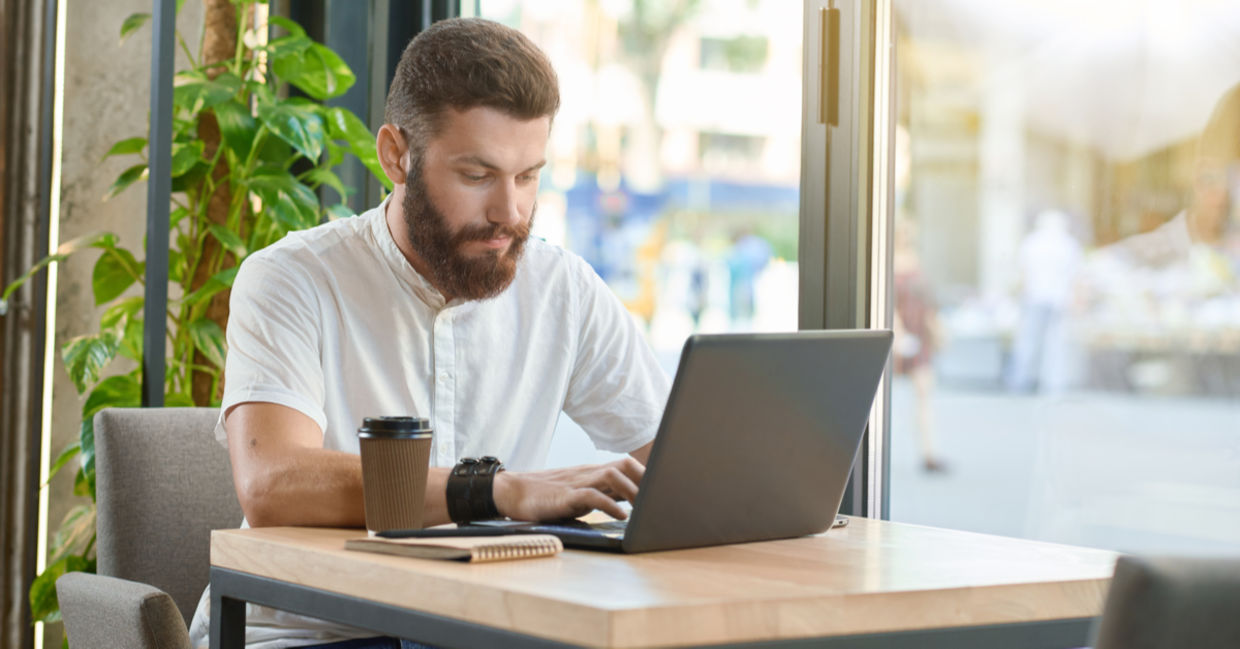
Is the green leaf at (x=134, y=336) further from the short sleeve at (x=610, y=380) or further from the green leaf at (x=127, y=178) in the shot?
the short sleeve at (x=610, y=380)

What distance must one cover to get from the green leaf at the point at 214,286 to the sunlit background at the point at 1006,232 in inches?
31.5

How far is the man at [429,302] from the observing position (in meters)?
1.61

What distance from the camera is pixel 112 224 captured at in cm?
357

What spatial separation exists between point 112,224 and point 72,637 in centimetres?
201

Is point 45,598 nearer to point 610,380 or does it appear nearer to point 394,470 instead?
point 610,380

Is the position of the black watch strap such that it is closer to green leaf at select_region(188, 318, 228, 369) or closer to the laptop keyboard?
the laptop keyboard

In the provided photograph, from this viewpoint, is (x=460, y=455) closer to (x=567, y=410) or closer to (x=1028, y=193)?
(x=567, y=410)

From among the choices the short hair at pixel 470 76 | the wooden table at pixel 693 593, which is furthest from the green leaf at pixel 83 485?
the wooden table at pixel 693 593

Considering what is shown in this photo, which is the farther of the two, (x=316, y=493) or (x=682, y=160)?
(x=682, y=160)

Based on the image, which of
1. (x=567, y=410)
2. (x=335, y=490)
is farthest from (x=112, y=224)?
(x=335, y=490)

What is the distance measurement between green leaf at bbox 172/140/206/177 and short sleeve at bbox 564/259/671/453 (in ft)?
4.48

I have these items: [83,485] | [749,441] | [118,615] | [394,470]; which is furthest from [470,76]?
[83,485]

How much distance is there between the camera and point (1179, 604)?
2.11ft

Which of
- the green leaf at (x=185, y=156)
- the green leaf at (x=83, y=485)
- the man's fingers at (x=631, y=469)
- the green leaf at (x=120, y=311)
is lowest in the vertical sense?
the green leaf at (x=83, y=485)
